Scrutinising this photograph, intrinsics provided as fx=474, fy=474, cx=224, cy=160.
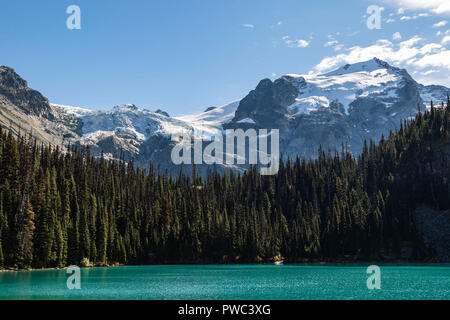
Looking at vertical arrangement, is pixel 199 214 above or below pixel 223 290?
above

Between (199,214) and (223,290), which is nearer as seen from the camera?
(223,290)

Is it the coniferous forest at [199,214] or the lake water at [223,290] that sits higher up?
the coniferous forest at [199,214]

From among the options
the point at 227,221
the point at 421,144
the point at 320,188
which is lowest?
the point at 227,221

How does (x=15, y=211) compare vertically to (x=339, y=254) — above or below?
above

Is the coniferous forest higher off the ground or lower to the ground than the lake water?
higher

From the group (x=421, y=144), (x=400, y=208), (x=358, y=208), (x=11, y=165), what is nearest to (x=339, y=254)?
(x=358, y=208)

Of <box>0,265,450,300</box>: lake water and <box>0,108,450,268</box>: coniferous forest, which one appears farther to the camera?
<box>0,108,450,268</box>: coniferous forest

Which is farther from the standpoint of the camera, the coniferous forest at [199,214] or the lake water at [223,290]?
the coniferous forest at [199,214]

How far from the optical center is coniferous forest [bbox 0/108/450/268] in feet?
361

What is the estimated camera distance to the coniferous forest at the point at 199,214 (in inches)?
4331

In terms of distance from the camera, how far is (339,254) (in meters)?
154

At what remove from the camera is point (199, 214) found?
6299 inches
